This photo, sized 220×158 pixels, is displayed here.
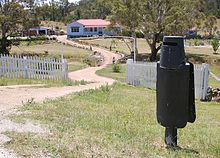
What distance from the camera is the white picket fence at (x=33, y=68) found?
18.9 m

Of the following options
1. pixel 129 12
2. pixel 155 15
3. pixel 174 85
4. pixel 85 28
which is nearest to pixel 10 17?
pixel 129 12

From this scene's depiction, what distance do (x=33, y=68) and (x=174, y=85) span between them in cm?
1493

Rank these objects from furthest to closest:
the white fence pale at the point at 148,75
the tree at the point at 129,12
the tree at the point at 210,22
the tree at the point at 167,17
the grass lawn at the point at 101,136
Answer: the tree at the point at 210,22 < the tree at the point at 129,12 < the tree at the point at 167,17 < the white fence pale at the point at 148,75 < the grass lawn at the point at 101,136

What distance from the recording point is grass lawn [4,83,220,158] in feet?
16.3

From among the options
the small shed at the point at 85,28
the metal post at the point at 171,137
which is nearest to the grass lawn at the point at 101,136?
the metal post at the point at 171,137

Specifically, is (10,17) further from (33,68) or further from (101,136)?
(101,136)

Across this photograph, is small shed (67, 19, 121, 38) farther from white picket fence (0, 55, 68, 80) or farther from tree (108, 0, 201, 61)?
white picket fence (0, 55, 68, 80)

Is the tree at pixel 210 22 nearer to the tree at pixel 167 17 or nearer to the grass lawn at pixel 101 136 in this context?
the tree at pixel 167 17

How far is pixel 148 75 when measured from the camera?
17750mm

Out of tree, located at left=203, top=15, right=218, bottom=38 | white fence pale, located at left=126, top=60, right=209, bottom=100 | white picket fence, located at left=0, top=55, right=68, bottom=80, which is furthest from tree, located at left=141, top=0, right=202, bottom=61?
white picket fence, located at left=0, top=55, right=68, bottom=80

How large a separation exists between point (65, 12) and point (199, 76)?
12045 centimetres

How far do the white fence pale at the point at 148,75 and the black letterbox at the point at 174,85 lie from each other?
405 inches

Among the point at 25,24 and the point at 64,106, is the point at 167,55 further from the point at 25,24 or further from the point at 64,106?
the point at 25,24

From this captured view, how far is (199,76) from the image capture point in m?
15.4
